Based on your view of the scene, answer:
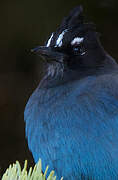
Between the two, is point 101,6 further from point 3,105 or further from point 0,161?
point 0,161

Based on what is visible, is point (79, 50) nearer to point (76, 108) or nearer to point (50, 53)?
point (50, 53)

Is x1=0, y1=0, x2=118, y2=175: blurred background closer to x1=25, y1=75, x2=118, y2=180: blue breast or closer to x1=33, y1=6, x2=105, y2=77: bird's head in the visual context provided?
x1=33, y1=6, x2=105, y2=77: bird's head

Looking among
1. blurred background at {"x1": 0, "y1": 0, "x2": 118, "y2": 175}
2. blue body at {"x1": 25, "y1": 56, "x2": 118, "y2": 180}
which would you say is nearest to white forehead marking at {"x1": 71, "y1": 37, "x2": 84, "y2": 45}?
blue body at {"x1": 25, "y1": 56, "x2": 118, "y2": 180}

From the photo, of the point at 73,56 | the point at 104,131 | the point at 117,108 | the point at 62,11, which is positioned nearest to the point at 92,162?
the point at 104,131

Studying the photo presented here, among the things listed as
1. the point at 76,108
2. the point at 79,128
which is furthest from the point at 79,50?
the point at 79,128

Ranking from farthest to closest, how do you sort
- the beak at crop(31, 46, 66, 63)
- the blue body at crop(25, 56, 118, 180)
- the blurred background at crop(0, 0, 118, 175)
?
the blurred background at crop(0, 0, 118, 175), the beak at crop(31, 46, 66, 63), the blue body at crop(25, 56, 118, 180)

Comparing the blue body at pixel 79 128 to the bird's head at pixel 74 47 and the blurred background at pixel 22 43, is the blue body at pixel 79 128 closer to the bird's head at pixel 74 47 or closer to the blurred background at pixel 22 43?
the bird's head at pixel 74 47

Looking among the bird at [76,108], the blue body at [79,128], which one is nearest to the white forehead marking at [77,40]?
the bird at [76,108]
